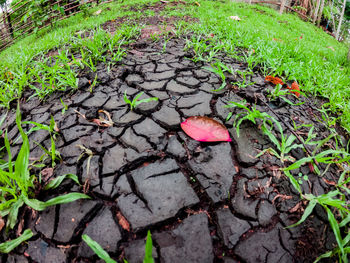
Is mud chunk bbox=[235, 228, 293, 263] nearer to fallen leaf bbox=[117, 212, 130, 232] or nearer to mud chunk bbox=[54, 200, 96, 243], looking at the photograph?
fallen leaf bbox=[117, 212, 130, 232]

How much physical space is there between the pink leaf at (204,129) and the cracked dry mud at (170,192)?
4 cm

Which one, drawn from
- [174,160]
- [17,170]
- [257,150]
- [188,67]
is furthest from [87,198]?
[188,67]

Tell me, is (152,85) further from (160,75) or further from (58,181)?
(58,181)

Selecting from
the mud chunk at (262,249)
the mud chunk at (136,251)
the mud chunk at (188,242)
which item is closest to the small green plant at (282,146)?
the mud chunk at (262,249)

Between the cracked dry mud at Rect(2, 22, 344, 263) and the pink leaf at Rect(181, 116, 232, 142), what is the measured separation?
0.14 feet

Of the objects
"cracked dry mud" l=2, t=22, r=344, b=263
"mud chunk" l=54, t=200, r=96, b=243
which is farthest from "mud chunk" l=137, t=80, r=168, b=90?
"mud chunk" l=54, t=200, r=96, b=243

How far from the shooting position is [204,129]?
129 cm

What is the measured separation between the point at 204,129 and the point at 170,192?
0.48 meters

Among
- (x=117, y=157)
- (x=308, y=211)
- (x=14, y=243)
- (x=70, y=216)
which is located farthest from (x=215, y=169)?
(x=14, y=243)

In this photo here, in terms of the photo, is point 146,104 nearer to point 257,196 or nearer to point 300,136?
point 257,196

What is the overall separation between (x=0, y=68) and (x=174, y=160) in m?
2.62

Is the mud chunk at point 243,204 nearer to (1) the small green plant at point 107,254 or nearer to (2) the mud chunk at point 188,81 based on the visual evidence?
(1) the small green plant at point 107,254

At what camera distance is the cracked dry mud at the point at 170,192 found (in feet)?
2.83

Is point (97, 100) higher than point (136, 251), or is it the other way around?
point (97, 100)
